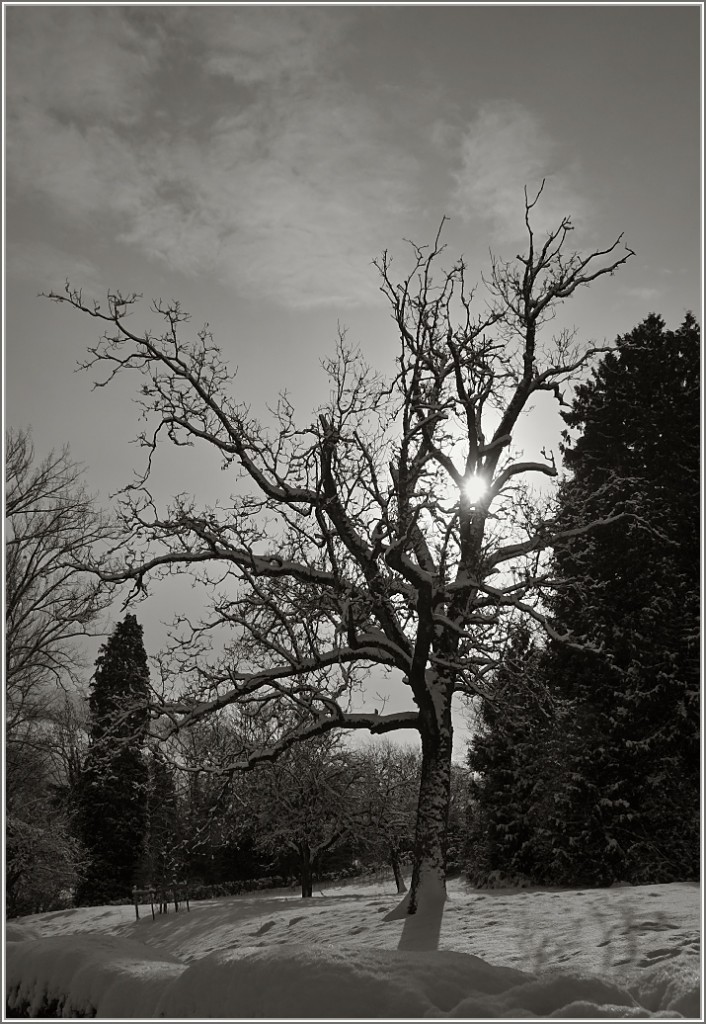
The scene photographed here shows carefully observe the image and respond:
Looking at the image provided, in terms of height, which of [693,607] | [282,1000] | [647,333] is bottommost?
[282,1000]

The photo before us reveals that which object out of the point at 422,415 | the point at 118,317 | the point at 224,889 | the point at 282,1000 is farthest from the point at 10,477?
the point at 224,889

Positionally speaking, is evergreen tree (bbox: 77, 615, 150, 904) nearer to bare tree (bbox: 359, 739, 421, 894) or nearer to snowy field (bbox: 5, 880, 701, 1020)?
bare tree (bbox: 359, 739, 421, 894)

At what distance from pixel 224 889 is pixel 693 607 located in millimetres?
23973

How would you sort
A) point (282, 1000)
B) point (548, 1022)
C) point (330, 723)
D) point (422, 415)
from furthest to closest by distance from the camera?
point (422, 415)
point (330, 723)
point (282, 1000)
point (548, 1022)

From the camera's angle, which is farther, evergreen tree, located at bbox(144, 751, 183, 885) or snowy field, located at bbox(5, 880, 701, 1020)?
evergreen tree, located at bbox(144, 751, 183, 885)

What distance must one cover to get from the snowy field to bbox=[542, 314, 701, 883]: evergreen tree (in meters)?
7.54

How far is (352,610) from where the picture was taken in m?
11.6

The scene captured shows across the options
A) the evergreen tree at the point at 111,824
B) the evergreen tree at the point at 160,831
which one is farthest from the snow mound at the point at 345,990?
the evergreen tree at the point at 160,831

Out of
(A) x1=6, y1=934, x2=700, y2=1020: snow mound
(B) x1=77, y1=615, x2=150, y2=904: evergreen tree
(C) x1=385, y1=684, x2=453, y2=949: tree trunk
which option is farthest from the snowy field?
(B) x1=77, y1=615, x2=150, y2=904: evergreen tree

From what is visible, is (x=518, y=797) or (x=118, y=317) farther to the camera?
(x=518, y=797)

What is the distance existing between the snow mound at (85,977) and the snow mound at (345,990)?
0.01 metres

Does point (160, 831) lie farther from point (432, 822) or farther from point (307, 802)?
point (432, 822)

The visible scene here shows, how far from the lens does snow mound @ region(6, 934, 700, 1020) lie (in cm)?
505

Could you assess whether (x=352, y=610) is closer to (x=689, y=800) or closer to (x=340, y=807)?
(x=340, y=807)
